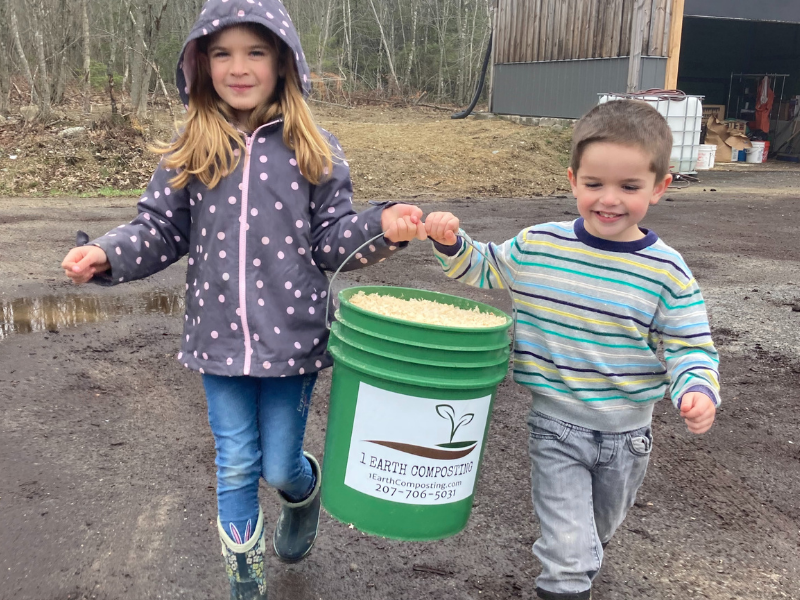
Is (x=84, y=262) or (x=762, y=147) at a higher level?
(x=84, y=262)

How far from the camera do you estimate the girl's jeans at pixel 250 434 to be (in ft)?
7.07

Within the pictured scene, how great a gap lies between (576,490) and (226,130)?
1.43 meters

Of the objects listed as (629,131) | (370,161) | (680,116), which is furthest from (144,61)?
(629,131)

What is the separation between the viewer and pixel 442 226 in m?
2.05

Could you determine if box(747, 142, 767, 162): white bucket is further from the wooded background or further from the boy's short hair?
the boy's short hair

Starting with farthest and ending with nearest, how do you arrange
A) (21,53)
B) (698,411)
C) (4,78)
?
(4,78)
(21,53)
(698,411)

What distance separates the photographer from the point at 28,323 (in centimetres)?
484

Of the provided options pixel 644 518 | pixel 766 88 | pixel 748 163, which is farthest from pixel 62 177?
pixel 766 88

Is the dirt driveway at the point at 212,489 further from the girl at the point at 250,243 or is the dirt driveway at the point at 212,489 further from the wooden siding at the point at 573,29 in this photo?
the wooden siding at the point at 573,29

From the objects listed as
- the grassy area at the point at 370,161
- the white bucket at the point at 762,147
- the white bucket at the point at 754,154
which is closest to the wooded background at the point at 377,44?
the grassy area at the point at 370,161

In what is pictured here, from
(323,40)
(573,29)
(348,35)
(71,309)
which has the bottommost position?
(71,309)

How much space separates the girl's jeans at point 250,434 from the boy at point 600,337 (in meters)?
0.65

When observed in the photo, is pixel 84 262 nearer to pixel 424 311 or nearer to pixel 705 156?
pixel 424 311

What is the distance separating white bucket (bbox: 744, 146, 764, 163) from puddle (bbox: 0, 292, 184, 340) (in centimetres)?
1613
